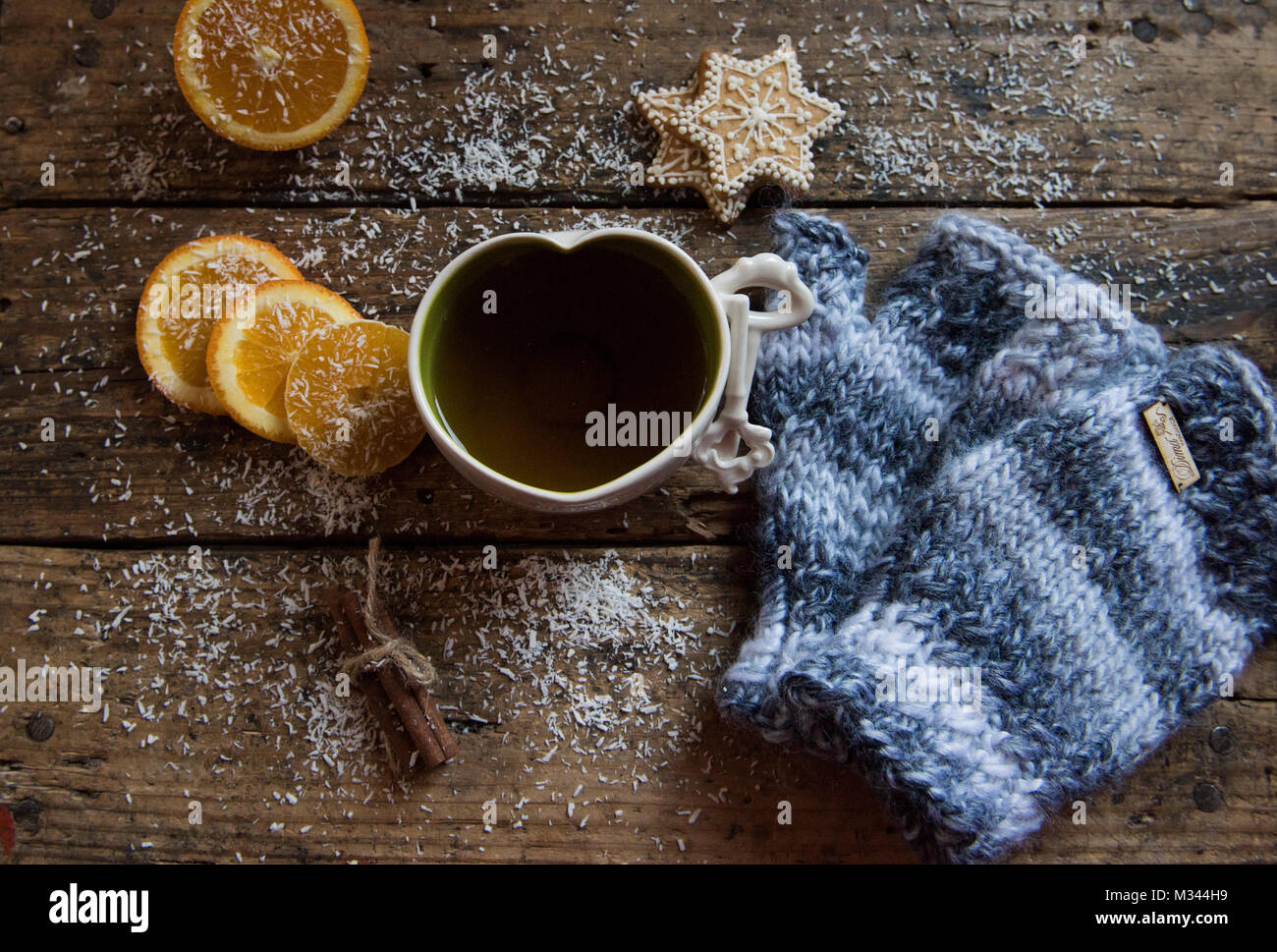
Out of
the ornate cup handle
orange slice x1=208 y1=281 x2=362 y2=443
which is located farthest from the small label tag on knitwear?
orange slice x1=208 y1=281 x2=362 y2=443

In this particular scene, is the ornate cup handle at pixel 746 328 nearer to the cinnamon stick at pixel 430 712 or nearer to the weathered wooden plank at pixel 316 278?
the weathered wooden plank at pixel 316 278

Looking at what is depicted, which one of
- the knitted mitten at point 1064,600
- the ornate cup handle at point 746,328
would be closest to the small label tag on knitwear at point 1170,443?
the knitted mitten at point 1064,600

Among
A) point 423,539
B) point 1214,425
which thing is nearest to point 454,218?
point 423,539

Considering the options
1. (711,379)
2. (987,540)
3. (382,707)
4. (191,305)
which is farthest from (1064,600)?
(191,305)

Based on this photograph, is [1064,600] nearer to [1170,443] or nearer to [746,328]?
[1170,443]

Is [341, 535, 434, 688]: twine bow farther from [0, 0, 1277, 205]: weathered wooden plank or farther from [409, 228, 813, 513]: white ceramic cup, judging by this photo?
[0, 0, 1277, 205]: weathered wooden plank

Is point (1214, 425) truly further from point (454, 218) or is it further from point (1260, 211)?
point (454, 218)
